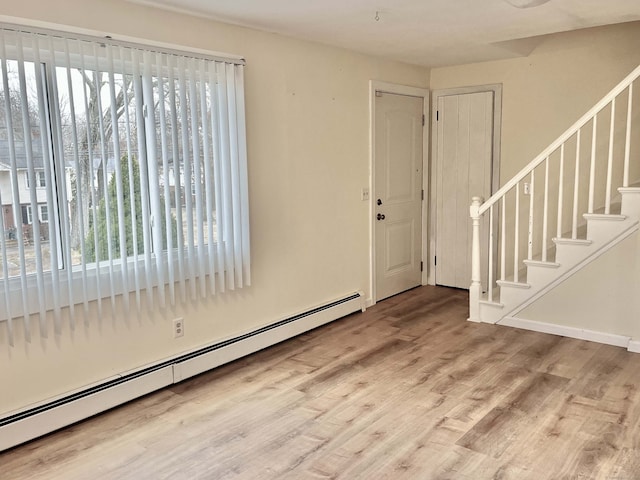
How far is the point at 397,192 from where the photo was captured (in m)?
5.25

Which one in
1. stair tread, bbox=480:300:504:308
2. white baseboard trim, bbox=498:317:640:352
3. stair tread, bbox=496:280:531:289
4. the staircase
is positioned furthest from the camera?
stair tread, bbox=480:300:504:308

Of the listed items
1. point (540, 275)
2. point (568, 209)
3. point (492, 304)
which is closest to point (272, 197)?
point (492, 304)

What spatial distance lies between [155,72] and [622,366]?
11.3 feet

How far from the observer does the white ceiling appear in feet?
10.1

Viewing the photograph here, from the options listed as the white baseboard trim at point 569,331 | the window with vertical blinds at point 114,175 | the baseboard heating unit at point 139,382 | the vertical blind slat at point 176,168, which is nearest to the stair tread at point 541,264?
the white baseboard trim at point 569,331

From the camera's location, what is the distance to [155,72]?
3.01 metres

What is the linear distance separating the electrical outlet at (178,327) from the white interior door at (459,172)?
3186 mm

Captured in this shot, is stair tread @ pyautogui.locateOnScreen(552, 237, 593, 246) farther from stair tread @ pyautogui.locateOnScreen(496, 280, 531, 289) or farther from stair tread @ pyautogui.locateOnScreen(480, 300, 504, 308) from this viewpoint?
stair tread @ pyautogui.locateOnScreen(480, 300, 504, 308)

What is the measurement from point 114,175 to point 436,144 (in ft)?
11.8

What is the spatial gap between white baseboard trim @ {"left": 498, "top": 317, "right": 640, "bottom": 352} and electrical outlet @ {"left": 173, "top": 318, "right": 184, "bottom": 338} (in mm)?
2585

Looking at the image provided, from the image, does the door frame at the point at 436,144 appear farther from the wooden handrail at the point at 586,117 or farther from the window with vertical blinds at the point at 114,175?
the window with vertical blinds at the point at 114,175

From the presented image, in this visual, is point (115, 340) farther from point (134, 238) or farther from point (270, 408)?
point (270, 408)

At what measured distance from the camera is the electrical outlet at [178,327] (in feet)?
11.0

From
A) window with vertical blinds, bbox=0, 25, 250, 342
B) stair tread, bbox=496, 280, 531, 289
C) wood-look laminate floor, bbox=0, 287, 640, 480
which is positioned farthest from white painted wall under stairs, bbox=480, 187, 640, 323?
window with vertical blinds, bbox=0, 25, 250, 342
